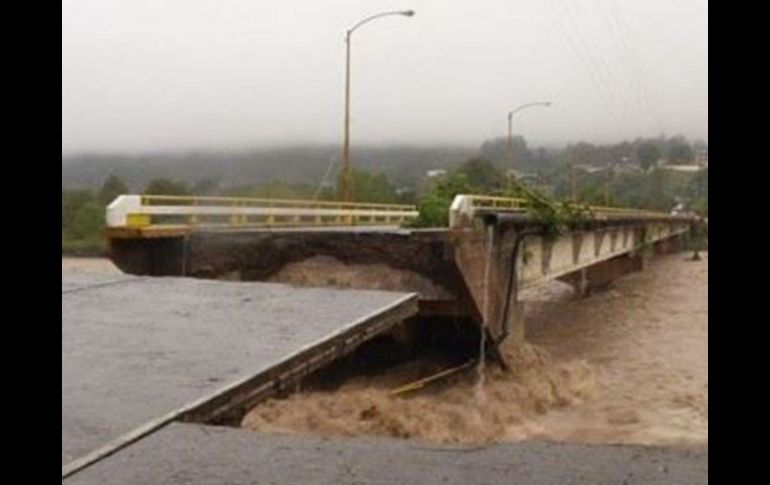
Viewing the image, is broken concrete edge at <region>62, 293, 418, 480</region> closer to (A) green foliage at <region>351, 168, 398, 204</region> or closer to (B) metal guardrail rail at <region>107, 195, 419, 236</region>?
(B) metal guardrail rail at <region>107, 195, 419, 236</region>

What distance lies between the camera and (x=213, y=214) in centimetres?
2003

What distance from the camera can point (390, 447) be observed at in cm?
556

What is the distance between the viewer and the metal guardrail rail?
17016mm

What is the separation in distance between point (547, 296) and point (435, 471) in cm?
4581

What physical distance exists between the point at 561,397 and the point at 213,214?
9032 millimetres

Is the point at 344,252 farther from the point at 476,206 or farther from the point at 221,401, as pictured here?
the point at 221,401

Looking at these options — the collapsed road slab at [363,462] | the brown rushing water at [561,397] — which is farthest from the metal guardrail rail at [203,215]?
the collapsed road slab at [363,462]

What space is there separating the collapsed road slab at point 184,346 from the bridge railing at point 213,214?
4528mm

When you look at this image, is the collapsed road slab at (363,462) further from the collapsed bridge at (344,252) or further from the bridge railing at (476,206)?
the bridge railing at (476,206)

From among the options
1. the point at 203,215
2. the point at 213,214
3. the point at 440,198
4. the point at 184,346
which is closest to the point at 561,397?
the point at 440,198

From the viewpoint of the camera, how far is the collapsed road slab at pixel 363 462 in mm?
4797

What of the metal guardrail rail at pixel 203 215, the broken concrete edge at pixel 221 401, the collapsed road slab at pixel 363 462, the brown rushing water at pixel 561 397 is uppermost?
the metal guardrail rail at pixel 203 215

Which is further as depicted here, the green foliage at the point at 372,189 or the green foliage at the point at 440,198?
the green foliage at the point at 372,189
